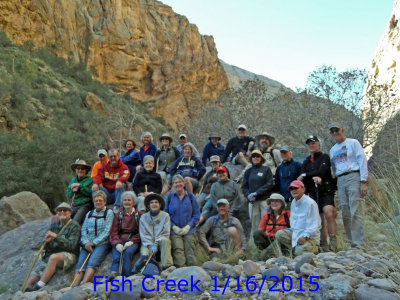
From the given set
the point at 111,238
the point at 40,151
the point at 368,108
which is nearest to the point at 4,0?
the point at 40,151

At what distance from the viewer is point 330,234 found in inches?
237

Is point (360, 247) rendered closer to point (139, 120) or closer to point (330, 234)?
point (330, 234)

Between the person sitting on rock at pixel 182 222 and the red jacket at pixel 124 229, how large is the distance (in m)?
0.62

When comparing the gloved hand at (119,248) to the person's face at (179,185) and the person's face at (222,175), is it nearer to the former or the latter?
the person's face at (179,185)

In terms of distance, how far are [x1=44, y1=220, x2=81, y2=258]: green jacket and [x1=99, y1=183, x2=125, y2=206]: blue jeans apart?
123 cm

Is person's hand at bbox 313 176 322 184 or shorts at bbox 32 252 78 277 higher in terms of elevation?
person's hand at bbox 313 176 322 184

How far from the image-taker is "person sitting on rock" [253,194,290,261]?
19.3ft

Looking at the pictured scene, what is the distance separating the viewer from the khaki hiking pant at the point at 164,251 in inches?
223

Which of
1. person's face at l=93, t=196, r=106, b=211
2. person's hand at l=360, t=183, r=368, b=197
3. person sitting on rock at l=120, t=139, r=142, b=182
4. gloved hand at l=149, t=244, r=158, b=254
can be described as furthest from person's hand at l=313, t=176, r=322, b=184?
person sitting on rock at l=120, t=139, r=142, b=182

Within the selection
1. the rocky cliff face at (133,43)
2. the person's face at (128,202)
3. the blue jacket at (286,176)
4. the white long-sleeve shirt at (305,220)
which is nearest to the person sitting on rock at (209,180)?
the blue jacket at (286,176)

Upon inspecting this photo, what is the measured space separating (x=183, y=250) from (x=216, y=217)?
37.4 inches

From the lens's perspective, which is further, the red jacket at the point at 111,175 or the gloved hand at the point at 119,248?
the red jacket at the point at 111,175

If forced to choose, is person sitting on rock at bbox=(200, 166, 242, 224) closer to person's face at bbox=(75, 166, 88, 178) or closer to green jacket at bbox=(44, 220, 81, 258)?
green jacket at bbox=(44, 220, 81, 258)

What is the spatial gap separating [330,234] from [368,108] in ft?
40.8
